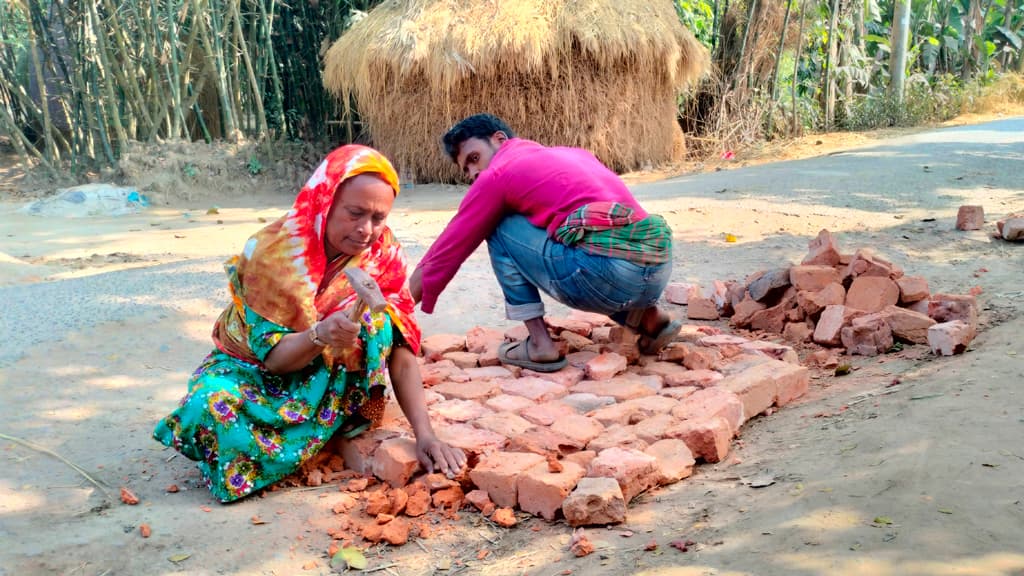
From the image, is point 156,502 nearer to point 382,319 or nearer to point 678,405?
point 382,319

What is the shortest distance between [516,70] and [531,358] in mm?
6354

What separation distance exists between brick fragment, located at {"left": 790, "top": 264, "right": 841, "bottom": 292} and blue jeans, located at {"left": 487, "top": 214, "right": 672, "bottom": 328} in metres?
0.92

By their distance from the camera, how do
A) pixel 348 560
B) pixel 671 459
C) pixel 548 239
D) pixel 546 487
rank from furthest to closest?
pixel 548 239, pixel 671 459, pixel 546 487, pixel 348 560

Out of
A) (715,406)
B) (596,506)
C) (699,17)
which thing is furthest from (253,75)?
(596,506)

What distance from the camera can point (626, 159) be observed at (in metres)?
9.93

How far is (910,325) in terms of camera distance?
3385 mm

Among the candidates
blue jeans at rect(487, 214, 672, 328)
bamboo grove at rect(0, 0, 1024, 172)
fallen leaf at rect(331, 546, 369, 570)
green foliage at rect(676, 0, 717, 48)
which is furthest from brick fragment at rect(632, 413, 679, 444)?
green foliage at rect(676, 0, 717, 48)

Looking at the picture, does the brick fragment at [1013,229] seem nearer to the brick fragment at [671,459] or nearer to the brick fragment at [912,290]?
the brick fragment at [912,290]

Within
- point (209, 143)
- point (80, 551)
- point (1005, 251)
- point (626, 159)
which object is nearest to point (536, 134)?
point (626, 159)

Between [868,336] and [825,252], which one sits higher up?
[825,252]

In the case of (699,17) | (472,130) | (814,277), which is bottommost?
(814,277)

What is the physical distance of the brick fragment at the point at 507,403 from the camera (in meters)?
2.86

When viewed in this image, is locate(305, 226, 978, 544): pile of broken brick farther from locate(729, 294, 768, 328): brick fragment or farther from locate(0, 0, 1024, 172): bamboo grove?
locate(0, 0, 1024, 172): bamboo grove

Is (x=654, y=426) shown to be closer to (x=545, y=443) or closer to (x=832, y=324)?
(x=545, y=443)
